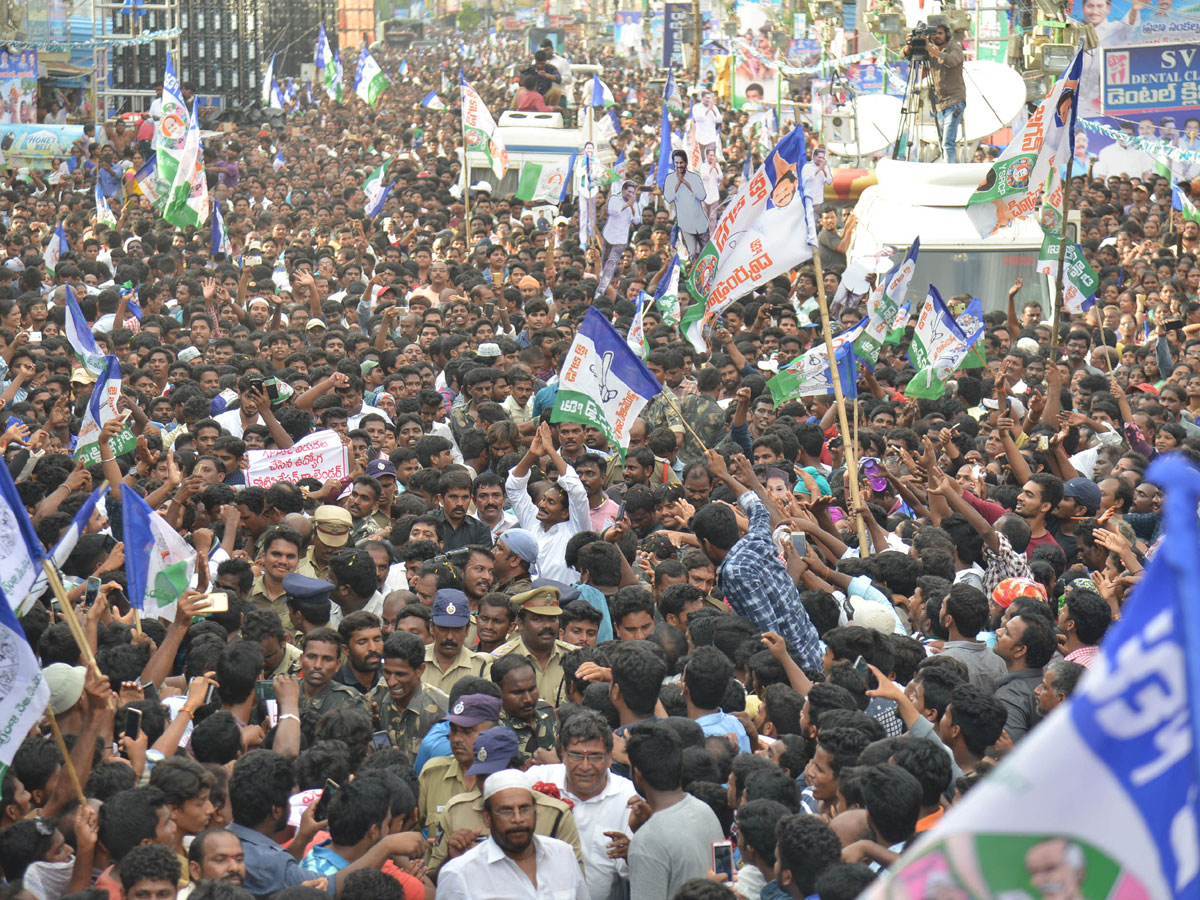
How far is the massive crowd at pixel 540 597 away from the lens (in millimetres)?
4746

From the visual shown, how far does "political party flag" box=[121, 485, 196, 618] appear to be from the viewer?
6.60 meters

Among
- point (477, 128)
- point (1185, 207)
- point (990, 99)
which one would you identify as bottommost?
point (1185, 207)

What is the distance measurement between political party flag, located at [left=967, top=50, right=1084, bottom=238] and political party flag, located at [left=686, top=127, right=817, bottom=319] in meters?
2.38

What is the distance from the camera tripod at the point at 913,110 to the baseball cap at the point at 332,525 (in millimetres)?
13070

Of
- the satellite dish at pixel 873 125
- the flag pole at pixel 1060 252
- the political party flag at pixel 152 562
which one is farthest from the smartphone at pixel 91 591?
the satellite dish at pixel 873 125

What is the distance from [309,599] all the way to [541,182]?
1626cm

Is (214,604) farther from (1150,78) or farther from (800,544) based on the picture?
(1150,78)

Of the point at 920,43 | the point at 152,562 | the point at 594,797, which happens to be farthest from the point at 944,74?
the point at 594,797

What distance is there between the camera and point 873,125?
2538cm

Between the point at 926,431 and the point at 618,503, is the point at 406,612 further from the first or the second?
the point at 926,431

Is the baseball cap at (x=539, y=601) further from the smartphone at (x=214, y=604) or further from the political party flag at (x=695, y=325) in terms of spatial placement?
the political party flag at (x=695, y=325)

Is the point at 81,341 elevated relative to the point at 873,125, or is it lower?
lower

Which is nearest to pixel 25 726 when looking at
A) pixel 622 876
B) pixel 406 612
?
pixel 622 876

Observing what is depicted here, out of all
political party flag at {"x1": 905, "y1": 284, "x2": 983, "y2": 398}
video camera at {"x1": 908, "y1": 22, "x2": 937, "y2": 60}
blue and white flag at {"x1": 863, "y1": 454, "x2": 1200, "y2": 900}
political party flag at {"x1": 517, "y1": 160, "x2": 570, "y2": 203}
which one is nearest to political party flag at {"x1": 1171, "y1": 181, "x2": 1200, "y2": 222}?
video camera at {"x1": 908, "y1": 22, "x2": 937, "y2": 60}
